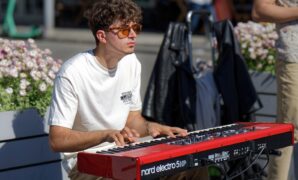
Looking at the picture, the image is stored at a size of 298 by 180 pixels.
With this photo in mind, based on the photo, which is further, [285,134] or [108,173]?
[285,134]

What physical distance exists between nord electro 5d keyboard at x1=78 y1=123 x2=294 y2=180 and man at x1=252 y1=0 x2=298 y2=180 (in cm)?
97

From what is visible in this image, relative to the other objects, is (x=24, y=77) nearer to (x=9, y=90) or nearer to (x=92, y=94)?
(x=9, y=90)

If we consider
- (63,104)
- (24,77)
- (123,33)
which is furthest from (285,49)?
(63,104)

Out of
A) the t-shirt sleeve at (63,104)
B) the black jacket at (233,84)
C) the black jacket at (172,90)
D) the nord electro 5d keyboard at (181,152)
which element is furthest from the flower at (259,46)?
the t-shirt sleeve at (63,104)

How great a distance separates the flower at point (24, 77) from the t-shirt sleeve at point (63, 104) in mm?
846

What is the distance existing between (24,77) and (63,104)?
110cm

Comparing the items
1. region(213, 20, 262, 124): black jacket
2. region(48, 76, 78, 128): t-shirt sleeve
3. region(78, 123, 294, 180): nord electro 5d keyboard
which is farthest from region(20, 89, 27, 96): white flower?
region(213, 20, 262, 124): black jacket

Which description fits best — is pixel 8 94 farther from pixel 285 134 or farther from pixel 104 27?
pixel 285 134

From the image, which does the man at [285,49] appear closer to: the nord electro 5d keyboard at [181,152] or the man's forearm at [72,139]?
the nord electro 5d keyboard at [181,152]

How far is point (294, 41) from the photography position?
4801 millimetres

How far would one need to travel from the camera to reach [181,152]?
3336 millimetres

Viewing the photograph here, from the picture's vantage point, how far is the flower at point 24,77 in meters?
4.72

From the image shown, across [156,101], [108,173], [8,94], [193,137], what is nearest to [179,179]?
[193,137]

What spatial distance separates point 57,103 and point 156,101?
1933 mm
